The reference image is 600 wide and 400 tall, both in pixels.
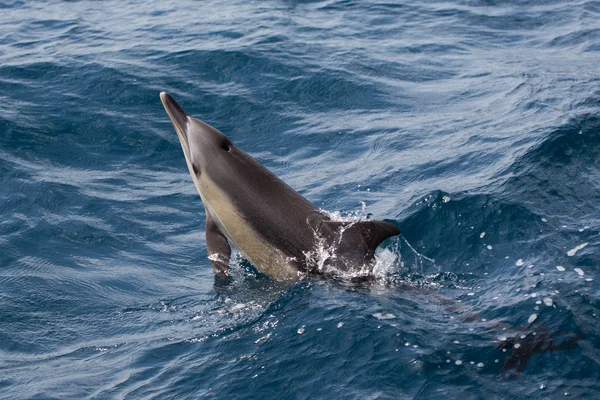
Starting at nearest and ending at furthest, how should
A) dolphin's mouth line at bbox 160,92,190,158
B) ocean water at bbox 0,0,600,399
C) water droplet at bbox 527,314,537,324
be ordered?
ocean water at bbox 0,0,600,399, water droplet at bbox 527,314,537,324, dolphin's mouth line at bbox 160,92,190,158

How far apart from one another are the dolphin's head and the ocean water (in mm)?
1289

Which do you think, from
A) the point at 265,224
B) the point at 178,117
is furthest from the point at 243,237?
the point at 178,117

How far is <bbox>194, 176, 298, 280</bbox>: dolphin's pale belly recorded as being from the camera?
355 inches

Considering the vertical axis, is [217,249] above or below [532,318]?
above

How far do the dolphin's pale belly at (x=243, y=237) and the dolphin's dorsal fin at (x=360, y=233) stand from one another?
65 cm

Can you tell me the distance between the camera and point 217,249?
9.64 m

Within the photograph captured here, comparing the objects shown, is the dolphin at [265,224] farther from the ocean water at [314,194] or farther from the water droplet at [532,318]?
the water droplet at [532,318]

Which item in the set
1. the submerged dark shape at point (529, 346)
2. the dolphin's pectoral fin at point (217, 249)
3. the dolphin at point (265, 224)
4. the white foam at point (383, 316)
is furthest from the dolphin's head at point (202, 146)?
the submerged dark shape at point (529, 346)

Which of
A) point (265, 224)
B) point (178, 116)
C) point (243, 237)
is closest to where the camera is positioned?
point (265, 224)

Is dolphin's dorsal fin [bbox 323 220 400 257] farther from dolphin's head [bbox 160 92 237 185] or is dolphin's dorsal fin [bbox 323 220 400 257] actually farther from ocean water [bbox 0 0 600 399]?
dolphin's head [bbox 160 92 237 185]

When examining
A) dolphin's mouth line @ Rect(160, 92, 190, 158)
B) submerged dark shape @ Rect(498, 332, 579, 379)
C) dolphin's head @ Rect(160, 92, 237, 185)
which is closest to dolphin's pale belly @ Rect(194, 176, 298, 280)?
dolphin's head @ Rect(160, 92, 237, 185)

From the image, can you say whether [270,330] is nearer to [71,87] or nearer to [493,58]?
[71,87]

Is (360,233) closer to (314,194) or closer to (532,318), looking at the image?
(532,318)

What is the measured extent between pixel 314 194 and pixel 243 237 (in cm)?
296
